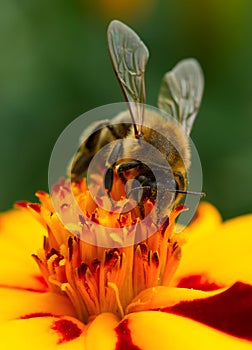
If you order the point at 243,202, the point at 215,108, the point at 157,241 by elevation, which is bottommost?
the point at 243,202

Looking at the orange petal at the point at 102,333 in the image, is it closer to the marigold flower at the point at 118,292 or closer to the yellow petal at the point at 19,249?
the marigold flower at the point at 118,292

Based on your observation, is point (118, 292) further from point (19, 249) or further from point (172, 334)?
point (19, 249)

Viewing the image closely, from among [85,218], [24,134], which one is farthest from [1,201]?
[85,218]

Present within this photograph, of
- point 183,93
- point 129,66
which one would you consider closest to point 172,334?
point 129,66

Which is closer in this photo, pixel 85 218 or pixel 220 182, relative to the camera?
pixel 85 218

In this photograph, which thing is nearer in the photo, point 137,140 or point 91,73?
point 137,140

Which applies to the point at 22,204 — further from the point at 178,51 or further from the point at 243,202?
the point at 178,51
